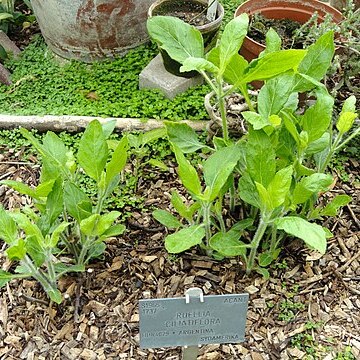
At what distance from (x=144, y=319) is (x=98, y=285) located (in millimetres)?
406

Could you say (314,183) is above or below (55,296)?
above

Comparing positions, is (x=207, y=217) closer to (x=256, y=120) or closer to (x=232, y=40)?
(x=256, y=120)

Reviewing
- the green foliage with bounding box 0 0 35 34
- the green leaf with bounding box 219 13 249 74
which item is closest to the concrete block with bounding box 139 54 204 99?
the green foliage with bounding box 0 0 35 34

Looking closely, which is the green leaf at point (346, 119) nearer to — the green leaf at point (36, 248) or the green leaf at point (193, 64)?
the green leaf at point (193, 64)

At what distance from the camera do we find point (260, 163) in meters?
1.47

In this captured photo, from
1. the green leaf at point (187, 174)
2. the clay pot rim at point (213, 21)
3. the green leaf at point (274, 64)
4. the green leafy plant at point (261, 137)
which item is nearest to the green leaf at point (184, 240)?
the green leafy plant at point (261, 137)

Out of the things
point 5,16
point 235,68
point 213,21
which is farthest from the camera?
point 5,16

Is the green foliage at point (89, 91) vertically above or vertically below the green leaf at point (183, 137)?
below

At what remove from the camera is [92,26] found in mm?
2582

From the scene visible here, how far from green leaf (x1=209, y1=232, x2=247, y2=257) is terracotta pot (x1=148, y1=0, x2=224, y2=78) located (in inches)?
41.3

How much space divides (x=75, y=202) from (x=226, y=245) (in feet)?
1.48

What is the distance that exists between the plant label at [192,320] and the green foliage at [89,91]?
1.13m

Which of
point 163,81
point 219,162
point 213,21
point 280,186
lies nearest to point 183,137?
point 219,162

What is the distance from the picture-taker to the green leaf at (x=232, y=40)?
1372mm
